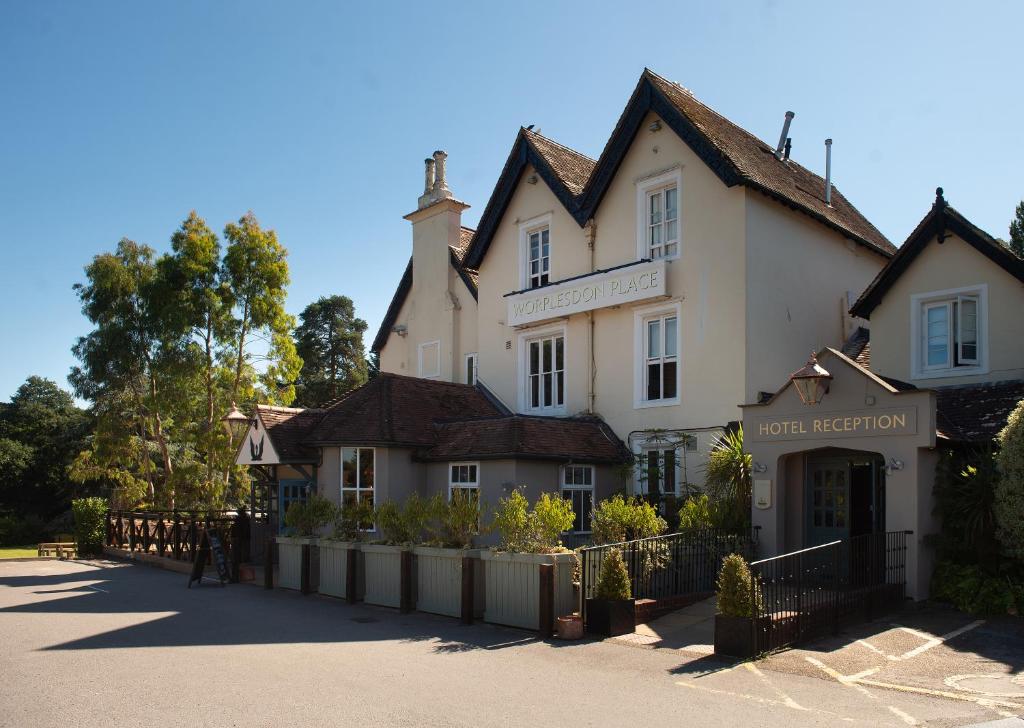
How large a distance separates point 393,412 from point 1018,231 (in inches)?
893

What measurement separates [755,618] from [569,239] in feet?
44.8

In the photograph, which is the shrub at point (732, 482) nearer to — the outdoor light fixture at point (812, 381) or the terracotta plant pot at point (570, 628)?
the outdoor light fixture at point (812, 381)

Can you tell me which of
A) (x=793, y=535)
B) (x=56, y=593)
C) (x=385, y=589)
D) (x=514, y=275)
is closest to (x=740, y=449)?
(x=793, y=535)

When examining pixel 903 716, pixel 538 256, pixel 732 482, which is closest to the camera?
pixel 903 716

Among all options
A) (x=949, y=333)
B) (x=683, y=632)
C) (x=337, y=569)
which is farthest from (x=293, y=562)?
(x=949, y=333)

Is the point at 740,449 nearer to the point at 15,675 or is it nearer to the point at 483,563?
the point at 483,563

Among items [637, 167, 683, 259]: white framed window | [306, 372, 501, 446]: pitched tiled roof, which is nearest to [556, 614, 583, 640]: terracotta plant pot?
A: [306, 372, 501, 446]: pitched tiled roof

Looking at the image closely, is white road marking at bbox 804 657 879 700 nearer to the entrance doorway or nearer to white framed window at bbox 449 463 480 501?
the entrance doorway

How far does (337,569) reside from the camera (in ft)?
58.0

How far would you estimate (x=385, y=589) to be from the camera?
54.0ft

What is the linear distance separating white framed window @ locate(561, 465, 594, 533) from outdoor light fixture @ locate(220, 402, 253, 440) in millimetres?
8151

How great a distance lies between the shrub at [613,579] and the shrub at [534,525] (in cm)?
94

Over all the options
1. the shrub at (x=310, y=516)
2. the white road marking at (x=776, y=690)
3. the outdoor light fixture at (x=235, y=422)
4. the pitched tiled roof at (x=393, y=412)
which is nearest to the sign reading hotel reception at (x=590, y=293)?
the pitched tiled roof at (x=393, y=412)

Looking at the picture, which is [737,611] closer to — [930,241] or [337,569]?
[337,569]
